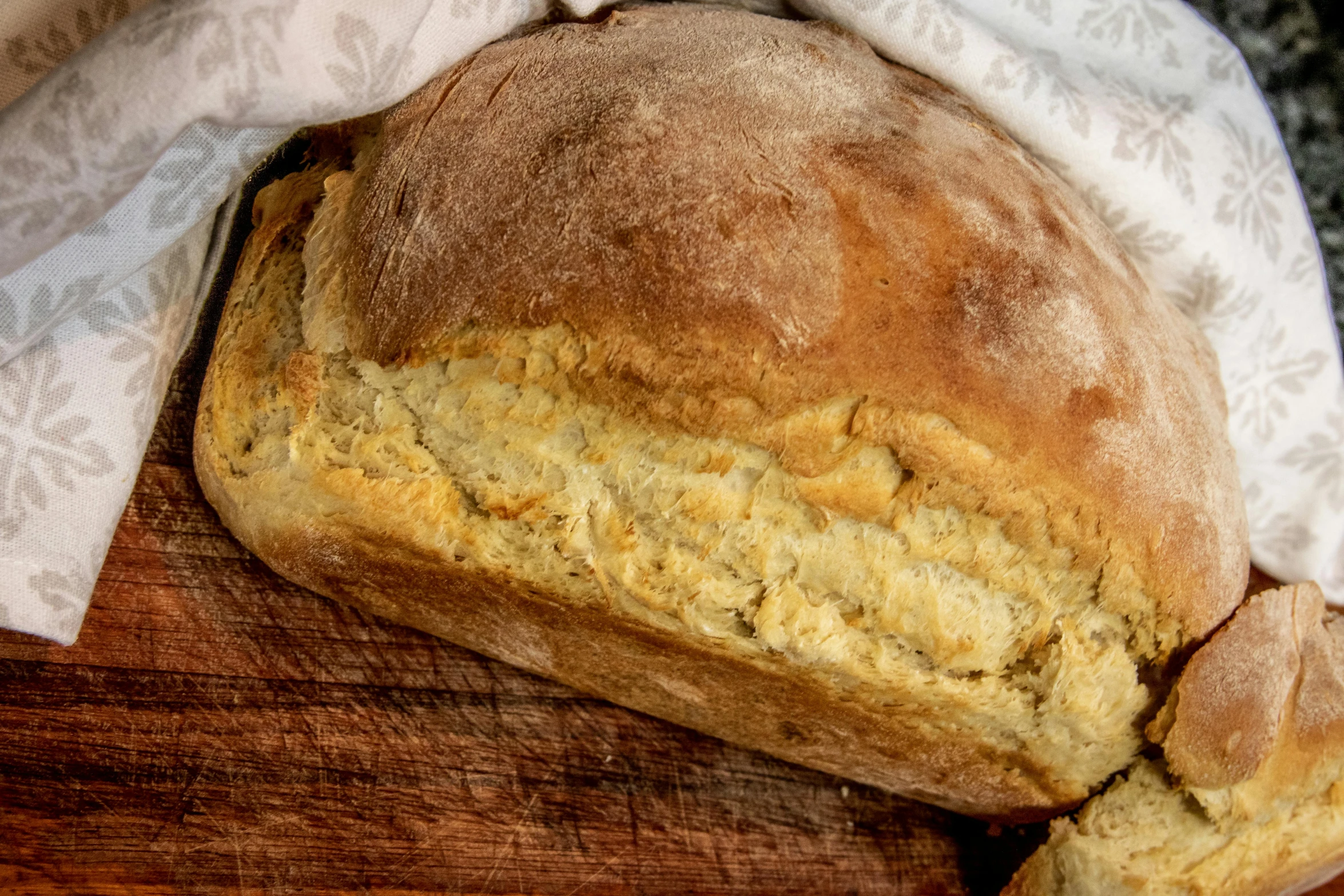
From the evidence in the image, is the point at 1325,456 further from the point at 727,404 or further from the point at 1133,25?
the point at 727,404

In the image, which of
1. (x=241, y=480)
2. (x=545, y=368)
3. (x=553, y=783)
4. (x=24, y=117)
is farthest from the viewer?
(x=553, y=783)

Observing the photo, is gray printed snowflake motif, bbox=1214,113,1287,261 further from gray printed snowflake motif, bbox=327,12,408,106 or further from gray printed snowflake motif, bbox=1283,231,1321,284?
gray printed snowflake motif, bbox=327,12,408,106

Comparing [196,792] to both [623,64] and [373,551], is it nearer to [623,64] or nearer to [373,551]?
[373,551]

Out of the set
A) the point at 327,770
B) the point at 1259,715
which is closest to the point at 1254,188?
the point at 1259,715

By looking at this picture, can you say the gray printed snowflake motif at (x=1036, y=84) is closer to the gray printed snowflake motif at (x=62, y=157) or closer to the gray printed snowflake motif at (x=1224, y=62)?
the gray printed snowflake motif at (x=1224, y=62)

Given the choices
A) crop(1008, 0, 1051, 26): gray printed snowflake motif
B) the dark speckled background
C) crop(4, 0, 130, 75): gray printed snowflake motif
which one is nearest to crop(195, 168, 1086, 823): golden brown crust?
crop(4, 0, 130, 75): gray printed snowflake motif

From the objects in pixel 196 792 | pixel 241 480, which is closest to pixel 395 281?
pixel 241 480
